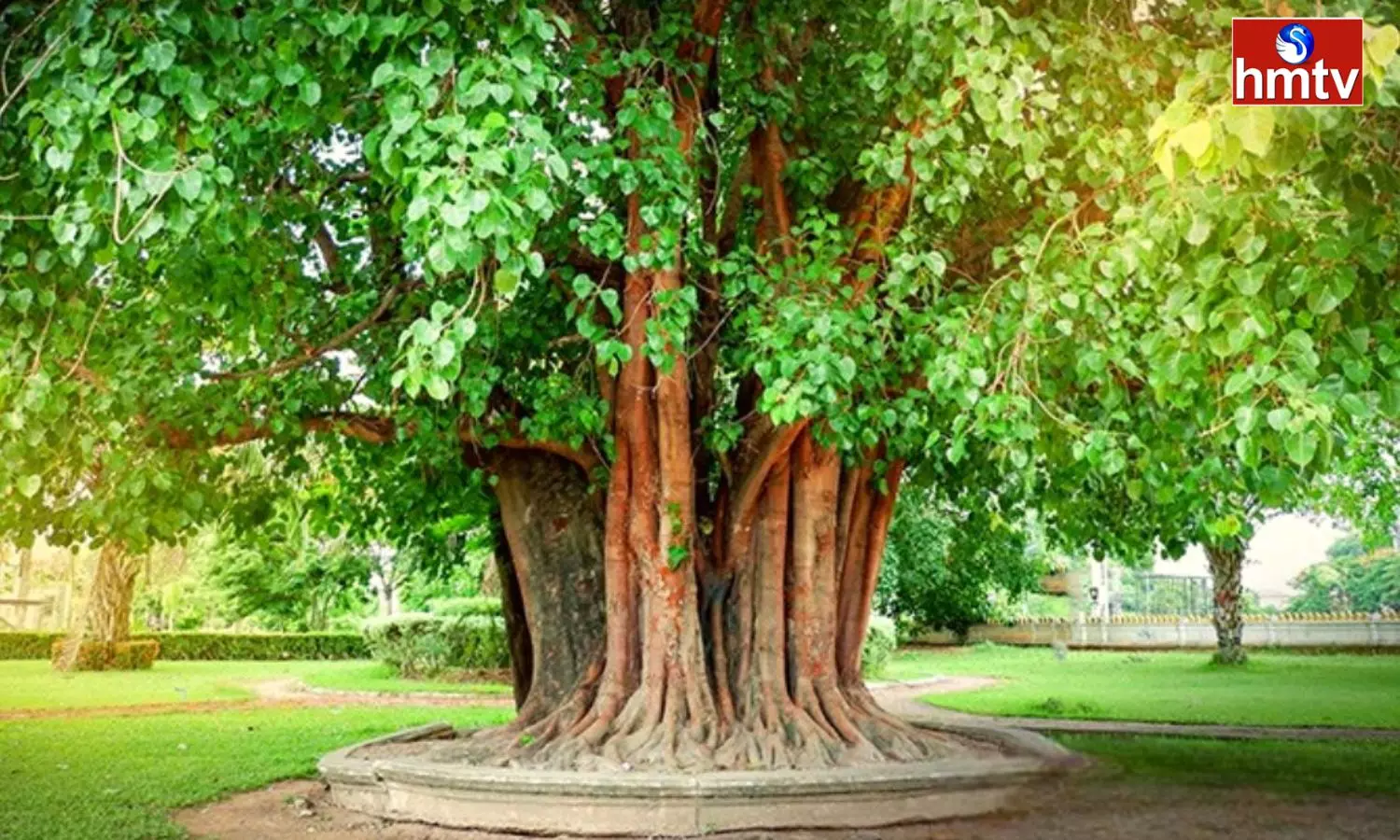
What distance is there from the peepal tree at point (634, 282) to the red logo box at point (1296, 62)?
0.42 m

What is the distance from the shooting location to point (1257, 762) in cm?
981

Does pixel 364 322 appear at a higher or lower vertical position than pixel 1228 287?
higher

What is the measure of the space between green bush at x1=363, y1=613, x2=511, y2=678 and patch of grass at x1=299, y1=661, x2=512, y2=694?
0.96 feet

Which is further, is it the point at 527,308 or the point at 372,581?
the point at 372,581

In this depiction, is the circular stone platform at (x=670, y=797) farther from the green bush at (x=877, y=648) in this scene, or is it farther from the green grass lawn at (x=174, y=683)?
the green bush at (x=877, y=648)

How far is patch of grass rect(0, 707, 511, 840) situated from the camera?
23.5ft

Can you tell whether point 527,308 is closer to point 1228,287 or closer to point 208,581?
point 1228,287

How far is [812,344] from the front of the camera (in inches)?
268

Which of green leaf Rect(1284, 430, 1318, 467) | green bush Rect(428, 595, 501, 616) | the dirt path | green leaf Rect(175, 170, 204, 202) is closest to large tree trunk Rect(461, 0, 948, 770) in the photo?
green leaf Rect(175, 170, 204, 202)

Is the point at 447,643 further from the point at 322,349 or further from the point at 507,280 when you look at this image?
the point at 507,280

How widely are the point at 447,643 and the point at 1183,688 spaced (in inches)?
458

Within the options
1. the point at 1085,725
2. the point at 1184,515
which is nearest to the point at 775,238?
the point at 1184,515

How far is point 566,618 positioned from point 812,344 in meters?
3.35

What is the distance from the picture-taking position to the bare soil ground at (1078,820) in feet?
22.7
